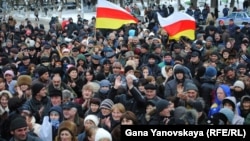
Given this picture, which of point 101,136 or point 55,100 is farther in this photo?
point 55,100

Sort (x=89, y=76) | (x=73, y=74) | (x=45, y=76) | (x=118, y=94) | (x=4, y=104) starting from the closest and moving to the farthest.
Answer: (x=4, y=104)
(x=118, y=94)
(x=45, y=76)
(x=89, y=76)
(x=73, y=74)

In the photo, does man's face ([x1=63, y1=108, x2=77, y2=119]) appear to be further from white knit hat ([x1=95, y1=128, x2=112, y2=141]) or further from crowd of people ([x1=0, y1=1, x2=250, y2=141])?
white knit hat ([x1=95, y1=128, x2=112, y2=141])

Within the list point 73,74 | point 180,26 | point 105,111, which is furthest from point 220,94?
point 180,26

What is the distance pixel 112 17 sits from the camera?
13.3 meters

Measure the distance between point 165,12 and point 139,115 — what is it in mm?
23781

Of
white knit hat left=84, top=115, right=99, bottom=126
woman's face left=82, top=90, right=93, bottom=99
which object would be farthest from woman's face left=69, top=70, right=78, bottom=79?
white knit hat left=84, top=115, right=99, bottom=126

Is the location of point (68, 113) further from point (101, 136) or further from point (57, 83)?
point (57, 83)

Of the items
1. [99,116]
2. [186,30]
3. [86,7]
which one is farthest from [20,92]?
[86,7]

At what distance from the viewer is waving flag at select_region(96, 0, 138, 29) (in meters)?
13.2

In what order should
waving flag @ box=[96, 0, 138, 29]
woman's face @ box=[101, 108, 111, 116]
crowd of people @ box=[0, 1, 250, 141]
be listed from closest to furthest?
crowd of people @ box=[0, 1, 250, 141] < woman's face @ box=[101, 108, 111, 116] < waving flag @ box=[96, 0, 138, 29]

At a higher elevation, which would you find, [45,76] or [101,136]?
[45,76]

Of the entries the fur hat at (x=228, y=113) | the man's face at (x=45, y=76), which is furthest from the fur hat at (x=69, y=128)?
the man's face at (x=45, y=76)

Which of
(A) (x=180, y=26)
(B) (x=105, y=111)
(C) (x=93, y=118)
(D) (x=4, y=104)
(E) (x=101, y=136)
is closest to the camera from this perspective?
(E) (x=101, y=136)

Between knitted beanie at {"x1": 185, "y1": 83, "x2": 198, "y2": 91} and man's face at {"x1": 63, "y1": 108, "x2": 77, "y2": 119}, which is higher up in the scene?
knitted beanie at {"x1": 185, "y1": 83, "x2": 198, "y2": 91}
